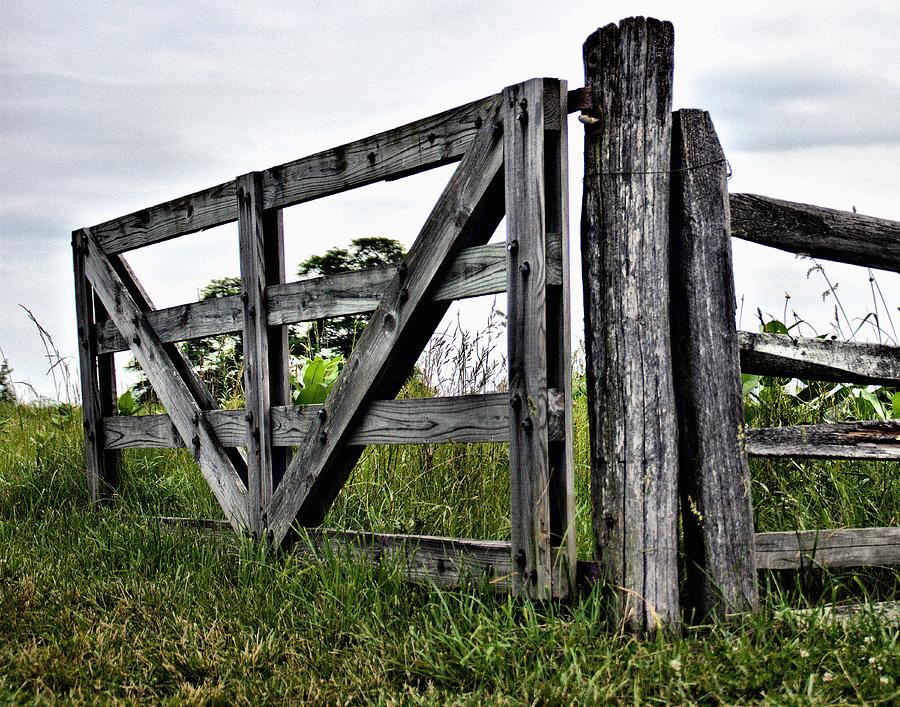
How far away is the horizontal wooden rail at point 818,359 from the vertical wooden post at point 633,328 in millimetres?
503

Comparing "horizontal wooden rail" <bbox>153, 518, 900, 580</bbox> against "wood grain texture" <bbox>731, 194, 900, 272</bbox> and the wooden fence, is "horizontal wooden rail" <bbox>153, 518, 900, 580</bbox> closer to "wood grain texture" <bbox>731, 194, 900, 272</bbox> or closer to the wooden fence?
the wooden fence

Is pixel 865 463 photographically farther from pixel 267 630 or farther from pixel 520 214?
pixel 267 630

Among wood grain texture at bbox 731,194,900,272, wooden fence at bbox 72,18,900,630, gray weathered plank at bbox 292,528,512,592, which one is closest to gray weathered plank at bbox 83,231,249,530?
gray weathered plank at bbox 292,528,512,592

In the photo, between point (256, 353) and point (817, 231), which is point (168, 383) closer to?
point (256, 353)

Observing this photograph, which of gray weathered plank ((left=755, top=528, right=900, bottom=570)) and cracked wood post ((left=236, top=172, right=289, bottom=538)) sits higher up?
cracked wood post ((left=236, top=172, right=289, bottom=538))

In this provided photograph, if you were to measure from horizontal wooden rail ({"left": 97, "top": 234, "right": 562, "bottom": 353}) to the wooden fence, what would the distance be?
0.02 metres

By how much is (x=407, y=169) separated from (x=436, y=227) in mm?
418

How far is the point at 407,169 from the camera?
13.3 ft

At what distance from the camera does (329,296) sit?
14.4 ft

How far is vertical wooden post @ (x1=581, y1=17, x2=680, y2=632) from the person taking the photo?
329 centimetres

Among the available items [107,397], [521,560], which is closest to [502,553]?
[521,560]

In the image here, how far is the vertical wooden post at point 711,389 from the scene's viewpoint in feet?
11.1

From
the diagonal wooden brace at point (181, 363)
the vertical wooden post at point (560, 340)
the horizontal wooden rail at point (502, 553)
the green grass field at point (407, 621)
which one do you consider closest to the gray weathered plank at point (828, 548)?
the horizontal wooden rail at point (502, 553)

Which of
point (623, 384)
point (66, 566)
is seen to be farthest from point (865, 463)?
point (66, 566)
